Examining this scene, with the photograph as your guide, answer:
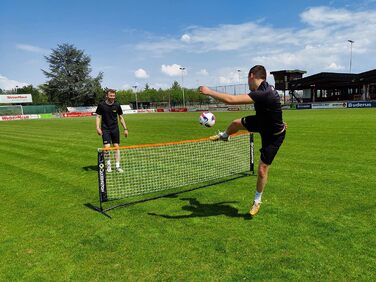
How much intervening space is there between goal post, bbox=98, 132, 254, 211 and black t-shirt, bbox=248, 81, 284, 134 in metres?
2.13

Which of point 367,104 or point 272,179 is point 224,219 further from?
point 367,104

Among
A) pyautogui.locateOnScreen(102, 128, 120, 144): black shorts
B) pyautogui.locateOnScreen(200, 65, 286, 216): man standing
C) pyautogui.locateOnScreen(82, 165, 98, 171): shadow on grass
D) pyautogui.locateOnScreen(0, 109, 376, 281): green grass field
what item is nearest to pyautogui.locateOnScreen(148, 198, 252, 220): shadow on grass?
pyautogui.locateOnScreen(0, 109, 376, 281): green grass field

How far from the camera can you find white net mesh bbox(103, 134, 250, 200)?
27.2 feet

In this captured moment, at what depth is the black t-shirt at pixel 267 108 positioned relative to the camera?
5.14 meters

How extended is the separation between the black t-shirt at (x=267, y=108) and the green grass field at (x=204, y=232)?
159 centimetres

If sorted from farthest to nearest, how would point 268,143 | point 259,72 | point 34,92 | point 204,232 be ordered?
point 34,92, point 268,143, point 259,72, point 204,232

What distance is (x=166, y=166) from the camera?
10.5 m

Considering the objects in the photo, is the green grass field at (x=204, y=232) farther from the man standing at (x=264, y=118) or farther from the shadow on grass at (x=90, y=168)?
the shadow on grass at (x=90, y=168)

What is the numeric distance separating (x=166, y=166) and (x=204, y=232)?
5417 millimetres

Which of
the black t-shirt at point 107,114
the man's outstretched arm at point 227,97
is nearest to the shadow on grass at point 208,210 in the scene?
the man's outstretched arm at point 227,97

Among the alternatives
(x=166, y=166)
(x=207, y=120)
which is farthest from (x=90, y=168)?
(x=207, y=120)

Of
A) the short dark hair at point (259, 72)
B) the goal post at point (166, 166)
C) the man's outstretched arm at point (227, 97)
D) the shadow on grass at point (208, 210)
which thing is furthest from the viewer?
the goal post at point (166, 166)

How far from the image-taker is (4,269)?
432cm

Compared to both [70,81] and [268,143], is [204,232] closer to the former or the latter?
[268,143]
